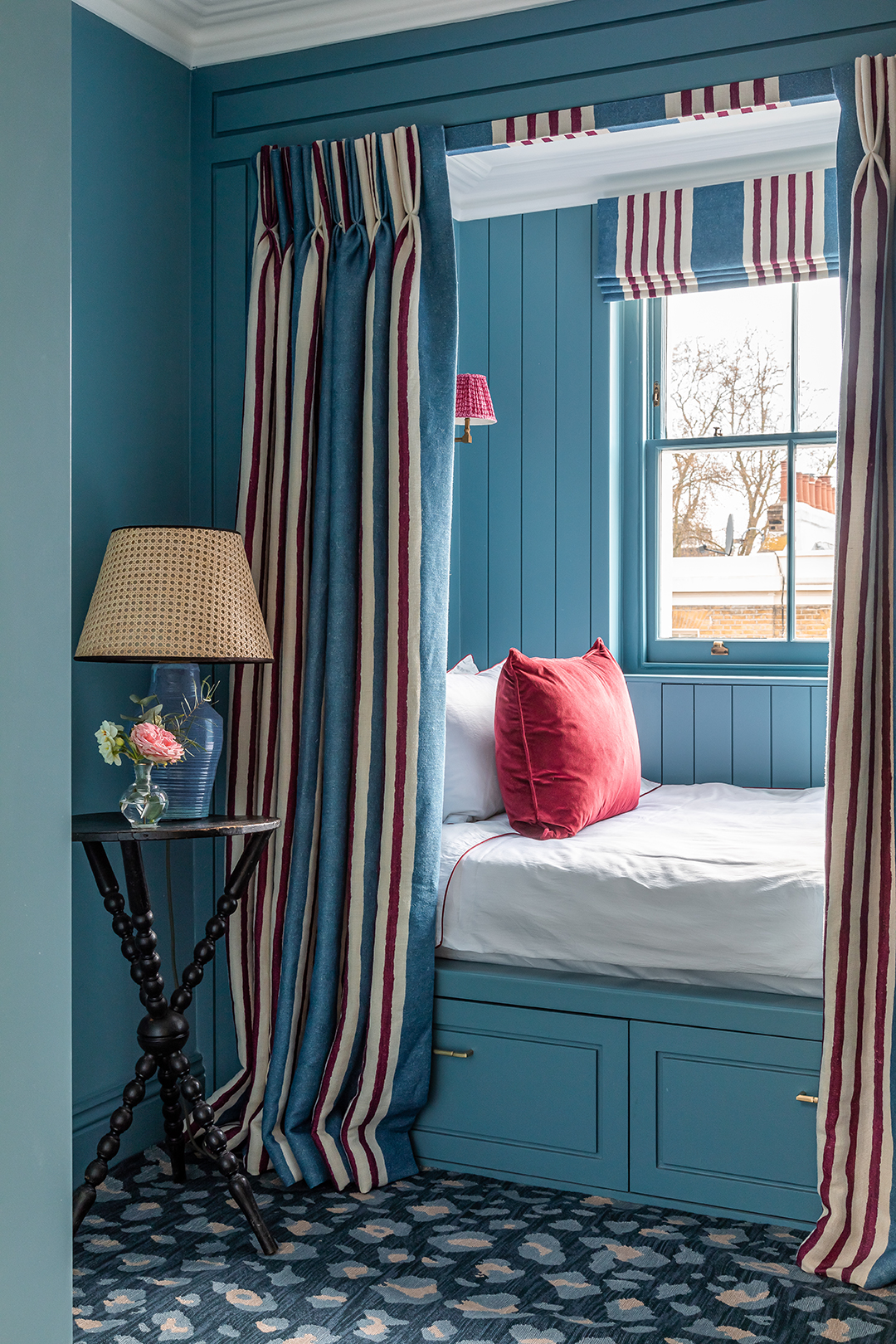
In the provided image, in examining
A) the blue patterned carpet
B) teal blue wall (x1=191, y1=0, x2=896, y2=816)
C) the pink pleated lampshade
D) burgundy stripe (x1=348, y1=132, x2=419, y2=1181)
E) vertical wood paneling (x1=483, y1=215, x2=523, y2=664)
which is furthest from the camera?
vertical wood paneling (x1=483, y1=215, x2=523, y2=664)

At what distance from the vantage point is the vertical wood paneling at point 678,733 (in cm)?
356

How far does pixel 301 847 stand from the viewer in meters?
2.61

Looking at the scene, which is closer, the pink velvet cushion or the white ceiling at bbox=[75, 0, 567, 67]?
the white ceiling at bbox=[75, 0, 567, 67]

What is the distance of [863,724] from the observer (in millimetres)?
2180

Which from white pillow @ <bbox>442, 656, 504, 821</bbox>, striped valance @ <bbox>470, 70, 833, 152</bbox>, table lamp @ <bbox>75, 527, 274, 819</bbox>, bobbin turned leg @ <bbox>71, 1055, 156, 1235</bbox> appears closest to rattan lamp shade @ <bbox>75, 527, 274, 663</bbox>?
table lamp @ <bbox>75, 527, 274, 819</bbox>

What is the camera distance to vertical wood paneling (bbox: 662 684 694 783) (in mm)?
3564

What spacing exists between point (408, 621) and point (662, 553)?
58.4 inches

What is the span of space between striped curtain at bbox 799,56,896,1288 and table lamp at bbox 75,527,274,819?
118 cm

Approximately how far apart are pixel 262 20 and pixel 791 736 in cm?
233

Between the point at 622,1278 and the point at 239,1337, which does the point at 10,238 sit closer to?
the point at 239,1337

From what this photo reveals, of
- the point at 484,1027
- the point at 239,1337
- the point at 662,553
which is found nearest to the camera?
the point at 239,1337

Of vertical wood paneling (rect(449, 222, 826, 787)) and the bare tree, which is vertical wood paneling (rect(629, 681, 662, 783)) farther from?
the bare tree

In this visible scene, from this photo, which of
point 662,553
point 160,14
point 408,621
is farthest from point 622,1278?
point 160,14

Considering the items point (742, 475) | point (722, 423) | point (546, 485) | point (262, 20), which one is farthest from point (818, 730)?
point (262, 20)
